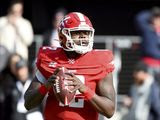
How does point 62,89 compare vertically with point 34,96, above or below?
above

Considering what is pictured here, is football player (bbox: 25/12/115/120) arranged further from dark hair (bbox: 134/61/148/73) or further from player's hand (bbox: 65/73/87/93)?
dark hair (bbox: 134/61/148/73)

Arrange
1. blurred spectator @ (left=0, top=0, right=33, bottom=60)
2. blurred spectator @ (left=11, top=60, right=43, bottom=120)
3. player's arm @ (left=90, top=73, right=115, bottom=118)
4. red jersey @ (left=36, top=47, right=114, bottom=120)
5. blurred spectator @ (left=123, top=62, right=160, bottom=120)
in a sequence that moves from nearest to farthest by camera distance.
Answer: player's arm @ (left=90, top=73, right=115, bottom=118) → red jersey @ (left=36, top=47, right=114, bottom=120) → blurred spectator @ (left=11, top=60, right=43, bottom=120) → blurred spectator @ (left=123, top=62, right=160, bottom=120) → blurred spectator @ (left=0, top=0, right=33, bottom=60)

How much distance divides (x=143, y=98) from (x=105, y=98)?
5.22 meters

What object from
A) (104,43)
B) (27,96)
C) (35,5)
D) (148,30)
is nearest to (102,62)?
(27,96)

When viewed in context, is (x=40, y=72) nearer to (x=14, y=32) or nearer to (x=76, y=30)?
(x=76, y=30)

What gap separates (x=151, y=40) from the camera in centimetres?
1122

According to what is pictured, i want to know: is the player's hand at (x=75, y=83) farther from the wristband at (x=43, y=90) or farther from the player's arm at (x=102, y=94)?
the wristband at (x=43, y=90)

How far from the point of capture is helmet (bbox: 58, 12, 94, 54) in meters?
5.85

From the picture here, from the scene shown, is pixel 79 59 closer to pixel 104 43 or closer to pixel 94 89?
→ pixel 94 89

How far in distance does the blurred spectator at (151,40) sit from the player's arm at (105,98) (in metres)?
5.09

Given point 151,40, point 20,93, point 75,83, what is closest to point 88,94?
point 75,83

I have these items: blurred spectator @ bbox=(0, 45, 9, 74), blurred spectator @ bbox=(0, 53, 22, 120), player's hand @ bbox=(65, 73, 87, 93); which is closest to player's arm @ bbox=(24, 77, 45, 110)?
player's hand @ bbox=(65, 73, 87, 93)

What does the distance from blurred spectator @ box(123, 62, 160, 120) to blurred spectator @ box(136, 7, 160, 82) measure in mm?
106

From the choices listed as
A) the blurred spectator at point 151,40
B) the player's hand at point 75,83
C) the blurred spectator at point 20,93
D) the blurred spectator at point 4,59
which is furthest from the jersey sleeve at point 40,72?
the blurred spectator at point 151,40
